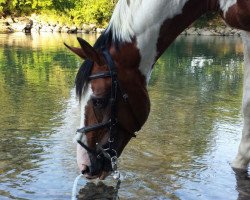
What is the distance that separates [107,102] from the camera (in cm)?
276

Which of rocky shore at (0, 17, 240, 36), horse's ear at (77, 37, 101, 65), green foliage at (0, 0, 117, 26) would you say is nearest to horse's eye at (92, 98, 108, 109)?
horse's ear at (77, 37, 101, 65)

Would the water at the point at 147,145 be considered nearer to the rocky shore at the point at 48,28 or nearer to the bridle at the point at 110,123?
the bridle at the point at 110,123

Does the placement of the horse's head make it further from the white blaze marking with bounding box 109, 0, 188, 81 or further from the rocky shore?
the rocky shore

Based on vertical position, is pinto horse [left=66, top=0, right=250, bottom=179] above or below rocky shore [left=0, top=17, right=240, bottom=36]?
below

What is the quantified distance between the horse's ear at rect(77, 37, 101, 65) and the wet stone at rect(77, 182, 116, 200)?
149 cm

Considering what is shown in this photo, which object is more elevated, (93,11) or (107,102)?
(93,11)

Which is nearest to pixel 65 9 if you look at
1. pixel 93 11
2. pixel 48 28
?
pixel 93 11

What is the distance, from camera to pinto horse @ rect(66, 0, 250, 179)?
2725 millimetres

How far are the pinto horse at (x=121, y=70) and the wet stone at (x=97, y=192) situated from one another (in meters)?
0.91

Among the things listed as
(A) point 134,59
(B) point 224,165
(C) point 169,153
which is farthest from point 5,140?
(A) point 134,59

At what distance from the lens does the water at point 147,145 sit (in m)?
4.02

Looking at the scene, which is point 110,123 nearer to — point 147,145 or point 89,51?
point 89,51

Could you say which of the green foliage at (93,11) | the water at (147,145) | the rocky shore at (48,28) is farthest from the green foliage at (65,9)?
the water at (147,145)

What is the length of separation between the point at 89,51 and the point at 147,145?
9.88 feet
